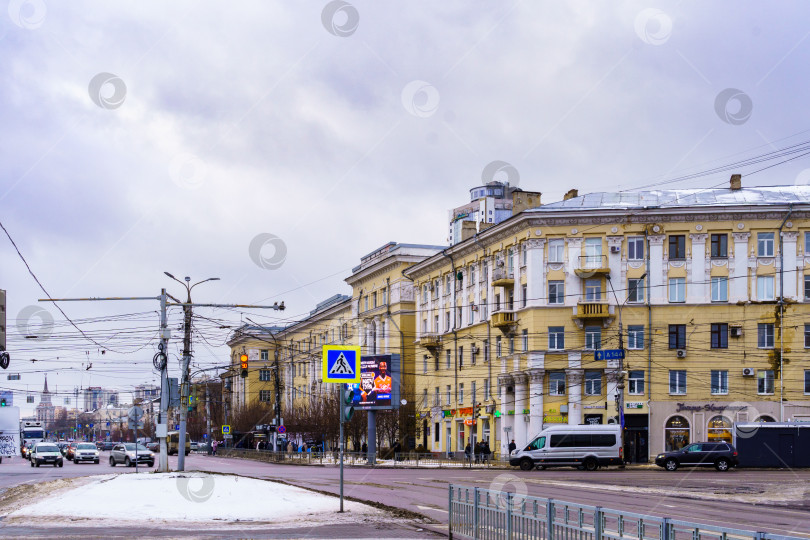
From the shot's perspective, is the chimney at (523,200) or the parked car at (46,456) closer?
the parked car at (46,456)

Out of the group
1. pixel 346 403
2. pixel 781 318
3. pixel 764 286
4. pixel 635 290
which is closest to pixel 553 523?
pixel 346 403

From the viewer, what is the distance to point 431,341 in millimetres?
80312

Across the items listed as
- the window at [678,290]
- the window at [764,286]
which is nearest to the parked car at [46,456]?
the window at [678,290]

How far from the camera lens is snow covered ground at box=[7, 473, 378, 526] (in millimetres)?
22906

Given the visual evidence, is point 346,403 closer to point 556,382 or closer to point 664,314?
point 556,382

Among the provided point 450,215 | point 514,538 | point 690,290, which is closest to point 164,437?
point 514,538

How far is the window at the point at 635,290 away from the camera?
64125 millimetres

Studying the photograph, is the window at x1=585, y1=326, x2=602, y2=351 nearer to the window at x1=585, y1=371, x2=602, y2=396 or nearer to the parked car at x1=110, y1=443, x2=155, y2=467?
the window at x1=585, y1=371, x2=602, y2=396

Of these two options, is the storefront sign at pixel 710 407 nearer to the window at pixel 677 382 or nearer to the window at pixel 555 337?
the window at pixel 677 382

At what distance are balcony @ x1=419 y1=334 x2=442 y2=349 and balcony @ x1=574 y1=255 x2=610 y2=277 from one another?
18026mm

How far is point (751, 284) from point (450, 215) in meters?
118

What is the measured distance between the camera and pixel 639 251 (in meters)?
64.4

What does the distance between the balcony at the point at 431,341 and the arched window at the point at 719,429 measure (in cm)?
2344

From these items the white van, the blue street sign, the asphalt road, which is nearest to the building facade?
the blue street sign
